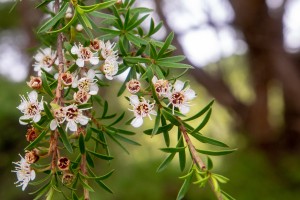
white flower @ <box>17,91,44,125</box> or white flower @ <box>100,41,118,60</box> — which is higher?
white flower @ <box>17,91,44,125</box>

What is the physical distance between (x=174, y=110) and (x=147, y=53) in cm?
8

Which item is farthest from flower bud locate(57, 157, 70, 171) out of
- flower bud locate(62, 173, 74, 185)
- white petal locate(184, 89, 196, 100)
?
white petal locate(184, 89, 196, 100)

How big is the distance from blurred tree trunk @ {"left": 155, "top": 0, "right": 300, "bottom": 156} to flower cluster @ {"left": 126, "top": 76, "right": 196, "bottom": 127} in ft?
4.55

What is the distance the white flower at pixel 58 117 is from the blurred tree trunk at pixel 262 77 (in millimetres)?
1432

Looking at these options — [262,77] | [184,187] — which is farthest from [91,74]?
[262,77]

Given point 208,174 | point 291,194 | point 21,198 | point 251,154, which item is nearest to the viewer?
point 208,174

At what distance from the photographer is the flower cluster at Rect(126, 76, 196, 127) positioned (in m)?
0.35

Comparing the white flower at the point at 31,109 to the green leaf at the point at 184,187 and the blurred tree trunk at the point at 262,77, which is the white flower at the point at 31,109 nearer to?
the green leaf at the point at 184,187

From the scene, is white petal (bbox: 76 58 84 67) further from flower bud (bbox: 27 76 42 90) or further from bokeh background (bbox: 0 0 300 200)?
bokeh background (bbox: 0 0 300 200)

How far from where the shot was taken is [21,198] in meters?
2.03

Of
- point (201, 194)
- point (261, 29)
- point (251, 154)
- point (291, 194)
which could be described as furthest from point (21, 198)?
point (261, 29)

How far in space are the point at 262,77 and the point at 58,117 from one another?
5.69 ft

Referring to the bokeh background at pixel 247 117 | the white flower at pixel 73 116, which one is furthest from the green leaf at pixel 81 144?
the bokeh background at pixel 247 117

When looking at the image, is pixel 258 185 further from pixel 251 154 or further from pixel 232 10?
pixel 232 10
